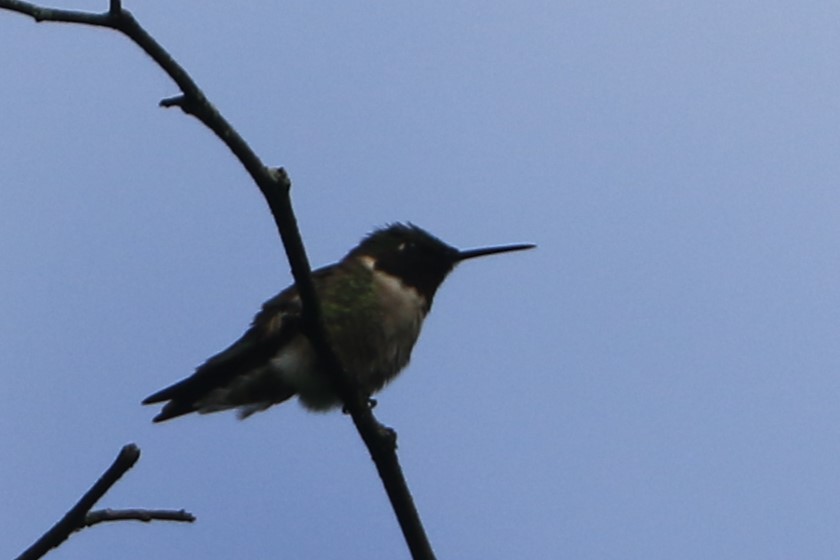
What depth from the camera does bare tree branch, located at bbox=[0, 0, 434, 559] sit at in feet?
11.6

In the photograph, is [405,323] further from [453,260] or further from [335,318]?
[453,260]

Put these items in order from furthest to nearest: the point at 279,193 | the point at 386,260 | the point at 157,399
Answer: the point at 386,260 → the point at 157,399 → the point at 279,193

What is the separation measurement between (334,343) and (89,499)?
2808mm

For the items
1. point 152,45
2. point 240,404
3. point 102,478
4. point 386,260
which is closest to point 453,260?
point 386,260

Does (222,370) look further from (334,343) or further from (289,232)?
(289,232)

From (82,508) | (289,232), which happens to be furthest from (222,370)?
(82,508)

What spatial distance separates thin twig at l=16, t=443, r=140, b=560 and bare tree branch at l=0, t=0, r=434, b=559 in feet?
3.25

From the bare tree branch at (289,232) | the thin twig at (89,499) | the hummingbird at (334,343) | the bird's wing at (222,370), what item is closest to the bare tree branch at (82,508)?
the thin twig at (89,499)

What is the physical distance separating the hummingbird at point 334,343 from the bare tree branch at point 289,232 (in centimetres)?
105

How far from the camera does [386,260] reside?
7242 millimetres

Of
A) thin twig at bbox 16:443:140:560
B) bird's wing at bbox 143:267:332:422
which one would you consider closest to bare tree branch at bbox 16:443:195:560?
thin twig at bbox 16:443:140:560

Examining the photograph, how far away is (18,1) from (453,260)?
4.24m

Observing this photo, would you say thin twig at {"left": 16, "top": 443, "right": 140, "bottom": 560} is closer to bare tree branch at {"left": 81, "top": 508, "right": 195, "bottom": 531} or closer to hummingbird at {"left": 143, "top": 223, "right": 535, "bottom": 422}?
bare tree branch at {"left": 81, "top": 508, "right": 195, "bottom": 531}

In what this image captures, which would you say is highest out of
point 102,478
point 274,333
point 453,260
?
point 453,260
